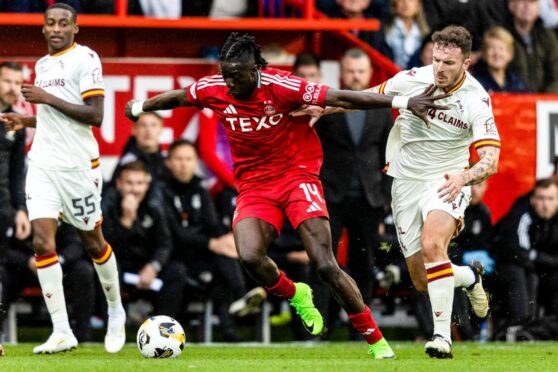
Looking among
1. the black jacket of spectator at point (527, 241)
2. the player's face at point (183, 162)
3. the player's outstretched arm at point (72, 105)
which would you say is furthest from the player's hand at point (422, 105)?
the player's face at point (183, 162)

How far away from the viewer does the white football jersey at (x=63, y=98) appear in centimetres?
1200

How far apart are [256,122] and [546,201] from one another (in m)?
4.86

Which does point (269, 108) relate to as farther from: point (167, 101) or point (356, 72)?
point (356, 72)

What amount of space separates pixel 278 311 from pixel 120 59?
320 centimetres

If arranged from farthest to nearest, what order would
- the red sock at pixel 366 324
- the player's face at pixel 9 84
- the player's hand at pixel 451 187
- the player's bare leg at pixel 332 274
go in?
the player's face at pixel 9 84, the red sock at pixel 366 324, the player's bare leg at pixel 332 274, the player's hand at pixel 451 187

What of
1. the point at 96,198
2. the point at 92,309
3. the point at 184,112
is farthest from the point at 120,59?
the point at 96,198

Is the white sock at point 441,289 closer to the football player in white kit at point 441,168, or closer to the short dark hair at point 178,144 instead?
the football player in white kit at point 441,168

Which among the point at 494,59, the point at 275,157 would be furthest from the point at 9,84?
the point at 494,59

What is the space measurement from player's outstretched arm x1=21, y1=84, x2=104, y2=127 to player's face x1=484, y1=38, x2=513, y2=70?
577cm

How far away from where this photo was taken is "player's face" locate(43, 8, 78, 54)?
39.4 ft

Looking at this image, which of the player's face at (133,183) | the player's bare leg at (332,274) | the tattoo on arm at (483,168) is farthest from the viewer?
the player's face at (133,183)

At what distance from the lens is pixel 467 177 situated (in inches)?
428

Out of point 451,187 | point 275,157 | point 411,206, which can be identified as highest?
point 275,157

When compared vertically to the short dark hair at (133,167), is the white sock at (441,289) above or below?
below
